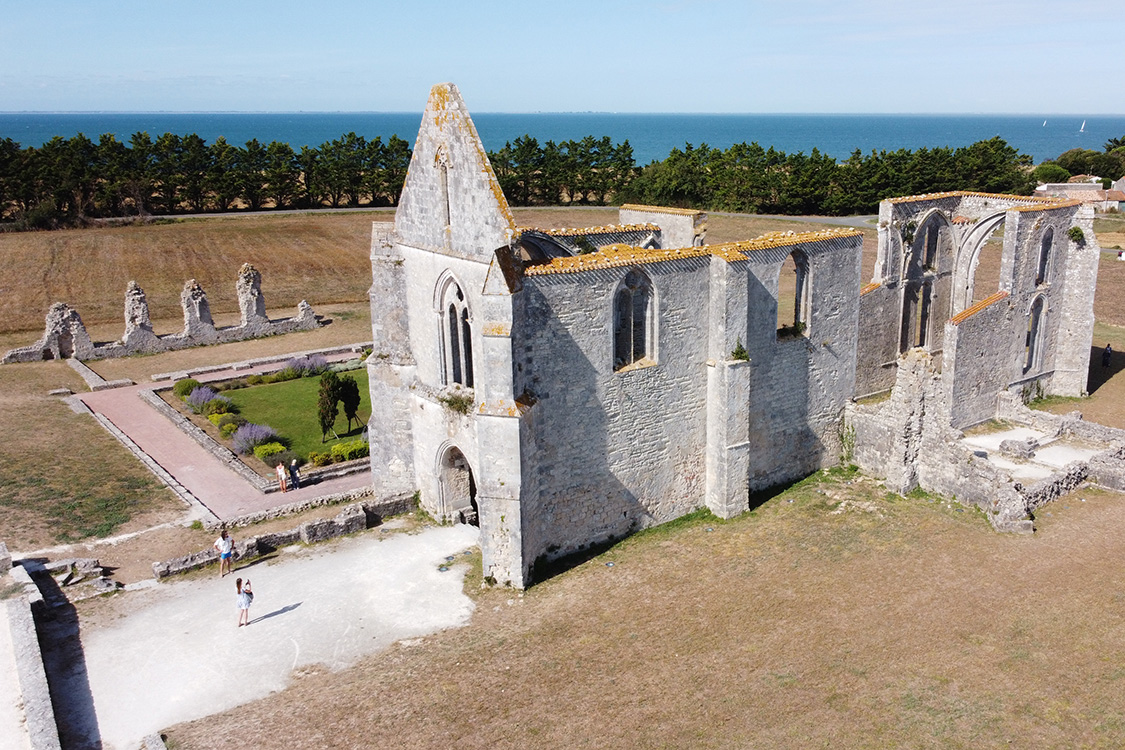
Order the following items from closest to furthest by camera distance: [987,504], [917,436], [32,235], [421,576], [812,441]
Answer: [421,576], [987,504], [917,436], [812,441], [32,235]

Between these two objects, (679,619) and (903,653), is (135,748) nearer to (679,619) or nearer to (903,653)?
(679,619)

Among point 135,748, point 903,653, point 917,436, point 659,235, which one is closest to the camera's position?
point 135,748

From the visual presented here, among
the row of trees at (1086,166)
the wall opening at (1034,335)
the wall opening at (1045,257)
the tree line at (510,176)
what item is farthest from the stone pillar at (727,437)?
the row of trees at (1086,166)

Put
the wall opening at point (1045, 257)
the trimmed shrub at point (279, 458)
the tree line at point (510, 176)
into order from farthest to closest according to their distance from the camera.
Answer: the tree line at point (510, 176) → the wall opening at point (1045, 257) → the trimmed shrub at point (279, 458)

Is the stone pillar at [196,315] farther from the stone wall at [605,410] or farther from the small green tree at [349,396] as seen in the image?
the stone wall at [605,410]

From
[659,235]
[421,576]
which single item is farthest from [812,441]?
[421,576]

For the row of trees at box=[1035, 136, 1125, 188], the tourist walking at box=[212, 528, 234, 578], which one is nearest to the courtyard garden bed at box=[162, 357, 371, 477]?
the tourist walking at box=[212, 528, 234, 578]
